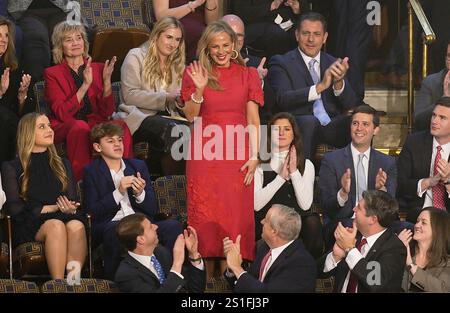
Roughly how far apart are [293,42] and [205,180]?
157 centimetres

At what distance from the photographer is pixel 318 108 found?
9.89m

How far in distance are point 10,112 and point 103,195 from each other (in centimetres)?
87

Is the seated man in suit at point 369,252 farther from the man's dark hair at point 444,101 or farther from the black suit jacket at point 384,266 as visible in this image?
the man's dark hair at point 444,101

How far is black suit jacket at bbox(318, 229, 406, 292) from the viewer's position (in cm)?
864

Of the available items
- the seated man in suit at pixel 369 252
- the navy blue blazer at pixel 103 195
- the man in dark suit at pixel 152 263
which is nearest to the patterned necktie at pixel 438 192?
the seated man in suit at pixel 369 252

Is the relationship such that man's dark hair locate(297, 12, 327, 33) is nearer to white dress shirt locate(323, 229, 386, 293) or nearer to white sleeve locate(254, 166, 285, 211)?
white sleeve locate(254, 166, 285, 211)

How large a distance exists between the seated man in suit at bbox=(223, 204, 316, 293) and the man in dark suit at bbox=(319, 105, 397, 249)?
1.75ft

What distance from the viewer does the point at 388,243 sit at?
8719 mm

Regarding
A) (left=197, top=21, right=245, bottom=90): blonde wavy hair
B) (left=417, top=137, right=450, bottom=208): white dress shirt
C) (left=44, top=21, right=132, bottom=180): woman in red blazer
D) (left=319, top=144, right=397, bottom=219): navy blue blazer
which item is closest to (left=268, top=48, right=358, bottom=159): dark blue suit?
(left=319, top=144, right=397, bottom=219): navy blue blazer

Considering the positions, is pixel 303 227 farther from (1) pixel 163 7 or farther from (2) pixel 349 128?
(1) pixel 163 7

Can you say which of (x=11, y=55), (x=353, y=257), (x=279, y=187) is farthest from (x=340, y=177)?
(x=11, y=55)

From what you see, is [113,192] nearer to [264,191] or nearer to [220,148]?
[220,148]
